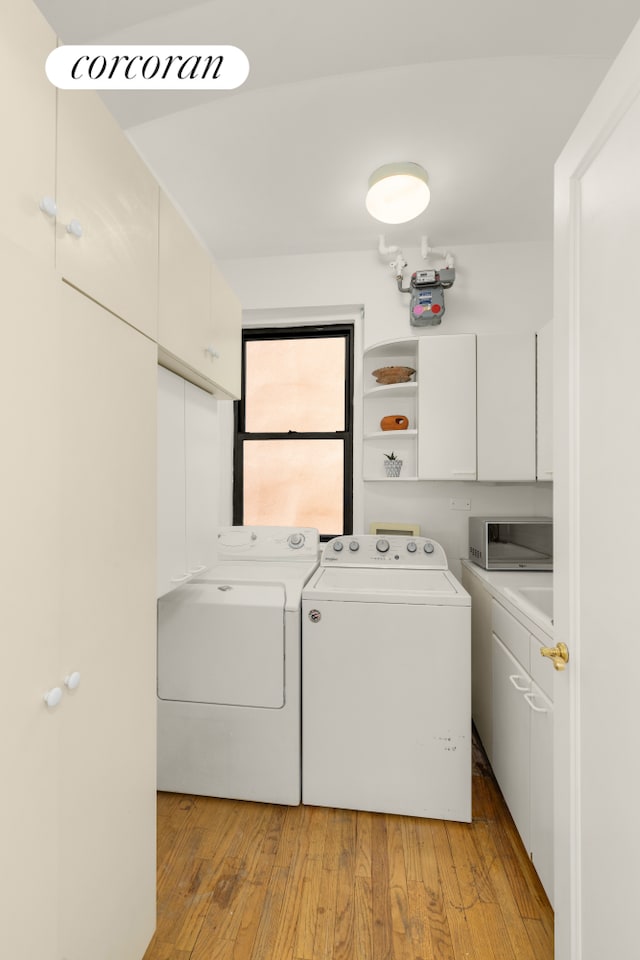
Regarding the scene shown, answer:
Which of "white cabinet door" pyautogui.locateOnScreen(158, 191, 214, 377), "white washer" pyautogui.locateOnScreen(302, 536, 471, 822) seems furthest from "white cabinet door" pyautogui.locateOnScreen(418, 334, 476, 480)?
"white cabinet door" pyautogui.locateOnScreen(158, 191, 214, 377)

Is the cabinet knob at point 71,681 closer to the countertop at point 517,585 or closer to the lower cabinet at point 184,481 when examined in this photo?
the lower cabinet at point 184,481

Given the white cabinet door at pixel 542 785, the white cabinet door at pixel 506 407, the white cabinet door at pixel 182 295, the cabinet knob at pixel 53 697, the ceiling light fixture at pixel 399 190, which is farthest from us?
the white cabinet door at pixel 506 407

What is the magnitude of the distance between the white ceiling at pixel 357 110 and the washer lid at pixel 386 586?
1777mm

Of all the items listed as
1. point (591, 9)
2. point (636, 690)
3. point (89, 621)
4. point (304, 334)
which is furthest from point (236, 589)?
point (591, 9)

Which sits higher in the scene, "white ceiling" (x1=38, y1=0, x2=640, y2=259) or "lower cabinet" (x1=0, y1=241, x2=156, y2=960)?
"white ceiling" (x1=38, y1=0, x2=640, y2=259)

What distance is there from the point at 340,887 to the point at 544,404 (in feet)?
7.21

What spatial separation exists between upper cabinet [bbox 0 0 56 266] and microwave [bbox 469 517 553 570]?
2.24 metres

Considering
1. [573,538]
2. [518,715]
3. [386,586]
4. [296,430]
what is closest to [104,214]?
[573,538]

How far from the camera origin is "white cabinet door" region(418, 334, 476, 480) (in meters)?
2.58

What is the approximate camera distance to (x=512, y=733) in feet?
5.89

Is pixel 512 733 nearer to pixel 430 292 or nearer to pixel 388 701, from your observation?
pixel 388 701

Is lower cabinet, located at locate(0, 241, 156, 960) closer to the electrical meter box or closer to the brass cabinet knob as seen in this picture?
the brass cabinet knob

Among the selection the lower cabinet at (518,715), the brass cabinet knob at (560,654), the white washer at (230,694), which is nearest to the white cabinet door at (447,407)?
the lower cabinet at (518,715)

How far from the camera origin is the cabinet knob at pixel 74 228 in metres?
0.85
